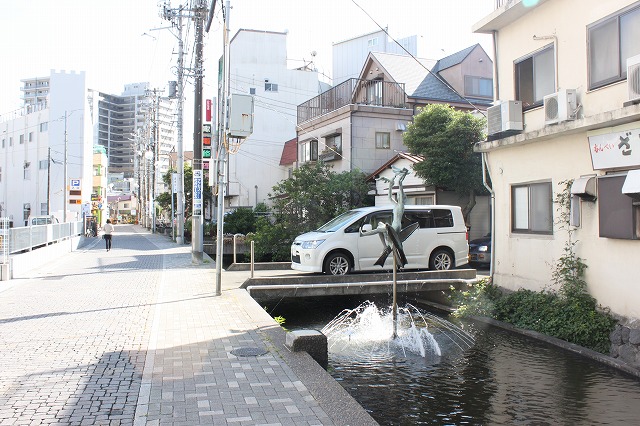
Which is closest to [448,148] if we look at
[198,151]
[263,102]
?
[198,151]

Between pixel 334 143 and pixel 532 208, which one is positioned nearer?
pixel 532 208

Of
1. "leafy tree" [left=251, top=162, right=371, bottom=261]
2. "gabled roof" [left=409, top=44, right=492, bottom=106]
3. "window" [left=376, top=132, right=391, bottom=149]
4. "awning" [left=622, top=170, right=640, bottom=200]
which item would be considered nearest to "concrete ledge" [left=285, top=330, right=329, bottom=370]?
"awning" [left=622, top=170, right=640, bottom=200]

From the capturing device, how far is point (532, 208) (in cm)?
1080

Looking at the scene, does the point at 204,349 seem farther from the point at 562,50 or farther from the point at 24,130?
the point at 24,130

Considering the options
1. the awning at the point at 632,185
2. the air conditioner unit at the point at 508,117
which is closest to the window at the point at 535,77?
the air conditioner unit at the point at 508,117

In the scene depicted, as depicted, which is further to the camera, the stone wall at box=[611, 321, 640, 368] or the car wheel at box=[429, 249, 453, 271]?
the car wheel at box=[429, 249, 453, 271]

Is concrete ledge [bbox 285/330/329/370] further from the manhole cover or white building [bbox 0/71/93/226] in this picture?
A: white building [bbox 0/71/93/226]

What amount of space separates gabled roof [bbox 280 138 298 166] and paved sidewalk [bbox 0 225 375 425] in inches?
1129

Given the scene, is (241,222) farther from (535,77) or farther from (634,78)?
(634,78)

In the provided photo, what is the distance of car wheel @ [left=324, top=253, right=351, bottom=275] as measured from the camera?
533 inches

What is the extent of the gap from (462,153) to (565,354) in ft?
39.2

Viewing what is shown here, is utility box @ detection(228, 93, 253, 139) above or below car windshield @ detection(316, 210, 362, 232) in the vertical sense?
above

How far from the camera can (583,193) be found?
8.96 metres

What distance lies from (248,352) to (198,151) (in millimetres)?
16870
